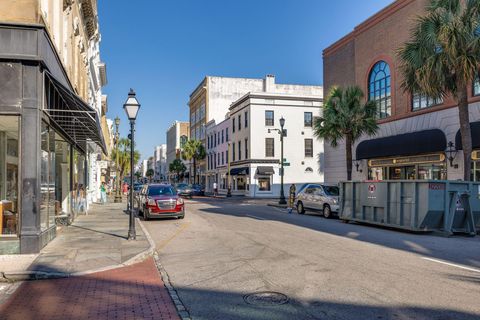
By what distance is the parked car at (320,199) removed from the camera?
830 inches

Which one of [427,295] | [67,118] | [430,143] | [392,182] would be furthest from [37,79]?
[430,143]

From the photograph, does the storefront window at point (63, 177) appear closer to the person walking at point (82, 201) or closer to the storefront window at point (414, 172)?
the person walking at point (82, 201)

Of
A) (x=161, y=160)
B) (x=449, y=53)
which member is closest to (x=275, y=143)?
(x=449, y=53)

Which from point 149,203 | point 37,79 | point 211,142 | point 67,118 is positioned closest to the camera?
point 37,79

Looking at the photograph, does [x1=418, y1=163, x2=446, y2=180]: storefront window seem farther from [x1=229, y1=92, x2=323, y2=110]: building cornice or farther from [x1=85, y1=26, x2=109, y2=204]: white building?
[x1=229, y1=92, x2=323, y2=110]: building cornice

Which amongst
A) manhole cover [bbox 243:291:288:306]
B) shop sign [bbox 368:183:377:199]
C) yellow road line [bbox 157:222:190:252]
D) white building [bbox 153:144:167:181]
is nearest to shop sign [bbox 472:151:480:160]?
shop sign [bbox 368:183:377:199]

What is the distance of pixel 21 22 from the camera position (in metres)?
10.4

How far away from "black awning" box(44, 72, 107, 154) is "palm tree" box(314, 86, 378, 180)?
13.0 metres

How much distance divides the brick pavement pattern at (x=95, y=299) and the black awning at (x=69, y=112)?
497 cm

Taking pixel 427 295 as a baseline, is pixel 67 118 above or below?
above

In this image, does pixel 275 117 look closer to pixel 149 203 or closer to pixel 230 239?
pixel 149 203

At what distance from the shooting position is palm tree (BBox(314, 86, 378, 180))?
25141mm

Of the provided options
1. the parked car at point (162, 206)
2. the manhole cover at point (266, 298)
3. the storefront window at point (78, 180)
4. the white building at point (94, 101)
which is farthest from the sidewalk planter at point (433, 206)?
the white building at point (94, 101)

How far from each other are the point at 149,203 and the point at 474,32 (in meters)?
15.0
